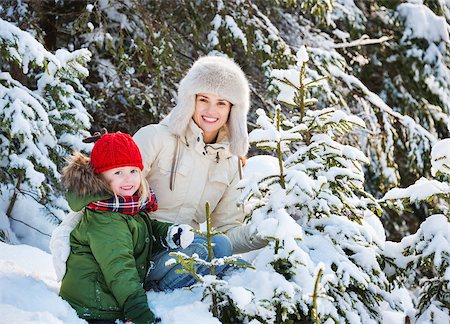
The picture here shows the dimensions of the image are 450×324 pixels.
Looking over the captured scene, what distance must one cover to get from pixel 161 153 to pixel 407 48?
6525mm

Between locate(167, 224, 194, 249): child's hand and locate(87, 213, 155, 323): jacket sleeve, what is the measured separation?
0.26 metres

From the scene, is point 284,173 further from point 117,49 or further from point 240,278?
point 117,49

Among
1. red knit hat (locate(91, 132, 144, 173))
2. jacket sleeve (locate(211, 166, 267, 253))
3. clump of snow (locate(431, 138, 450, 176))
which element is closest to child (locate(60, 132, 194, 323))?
red knit hat (locate(91, 132, 144, 173))

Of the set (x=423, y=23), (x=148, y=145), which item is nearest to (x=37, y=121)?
(x=148, y=145)

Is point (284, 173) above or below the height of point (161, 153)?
above

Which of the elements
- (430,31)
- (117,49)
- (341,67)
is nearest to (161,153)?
(117,49)

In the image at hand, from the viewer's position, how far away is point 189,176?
12.6ft

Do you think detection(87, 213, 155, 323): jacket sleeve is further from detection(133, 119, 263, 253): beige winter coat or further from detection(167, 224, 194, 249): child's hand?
detection(133, 119, 263, 253): beige winter coat

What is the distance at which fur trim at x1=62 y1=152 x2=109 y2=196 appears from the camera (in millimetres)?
3129

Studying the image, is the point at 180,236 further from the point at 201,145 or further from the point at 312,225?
the point at 201,145

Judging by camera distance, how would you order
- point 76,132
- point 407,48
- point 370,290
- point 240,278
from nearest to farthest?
1. point 240,278
2. point 370,290
3. point 76,132
4. point 407,48

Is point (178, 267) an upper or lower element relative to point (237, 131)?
lower

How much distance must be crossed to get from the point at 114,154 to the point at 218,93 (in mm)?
948

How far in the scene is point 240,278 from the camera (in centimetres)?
292
